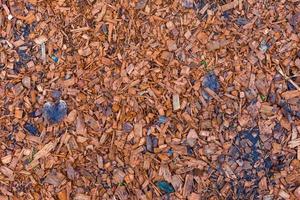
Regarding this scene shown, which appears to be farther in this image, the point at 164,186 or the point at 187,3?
the point at 187,3

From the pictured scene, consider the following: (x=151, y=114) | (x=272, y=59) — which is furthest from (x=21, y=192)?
(x=272, y=59)

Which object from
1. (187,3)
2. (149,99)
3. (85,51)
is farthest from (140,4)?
(149,99)

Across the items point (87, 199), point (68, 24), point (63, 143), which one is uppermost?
point (68, 24)

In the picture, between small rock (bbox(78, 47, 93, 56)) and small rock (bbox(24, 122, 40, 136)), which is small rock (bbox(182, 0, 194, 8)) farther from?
small rock (bbox(24, 122, 40, 136))

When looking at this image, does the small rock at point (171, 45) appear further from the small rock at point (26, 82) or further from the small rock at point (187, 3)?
the small rock at point (26, 82)

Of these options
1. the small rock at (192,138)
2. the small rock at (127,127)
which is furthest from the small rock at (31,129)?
the small rock at (192,138)

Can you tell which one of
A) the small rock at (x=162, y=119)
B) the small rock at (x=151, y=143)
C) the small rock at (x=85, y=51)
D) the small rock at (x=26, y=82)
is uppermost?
the small rock at (x=85, y=51)

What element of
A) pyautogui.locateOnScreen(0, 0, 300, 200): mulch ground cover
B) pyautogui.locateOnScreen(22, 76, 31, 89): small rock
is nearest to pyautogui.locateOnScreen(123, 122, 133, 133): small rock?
pyautogui.locateOnScreen(0, 0, 300, 200): mulch ground cover

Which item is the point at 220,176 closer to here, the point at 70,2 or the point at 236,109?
the point at 236,109

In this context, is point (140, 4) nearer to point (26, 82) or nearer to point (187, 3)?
point (187, 3)
